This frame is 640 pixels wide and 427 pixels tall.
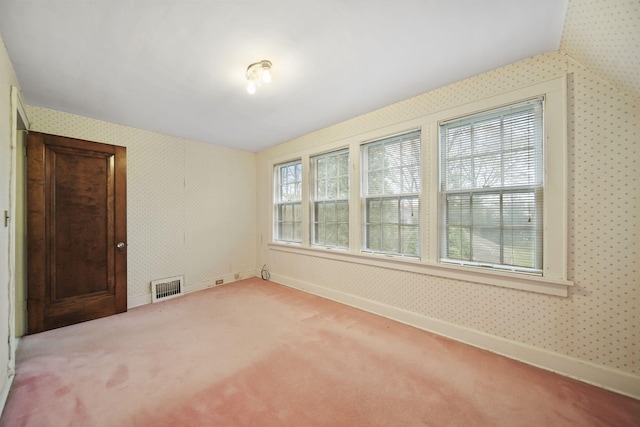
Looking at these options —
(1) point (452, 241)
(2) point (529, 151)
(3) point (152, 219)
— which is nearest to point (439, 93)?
(2) point (529, 151)

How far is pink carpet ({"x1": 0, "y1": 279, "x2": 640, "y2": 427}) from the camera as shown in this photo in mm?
1465

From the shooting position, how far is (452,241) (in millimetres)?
2436

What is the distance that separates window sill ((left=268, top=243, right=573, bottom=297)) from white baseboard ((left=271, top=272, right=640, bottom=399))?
48cm

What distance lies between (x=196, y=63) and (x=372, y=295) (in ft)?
9.96

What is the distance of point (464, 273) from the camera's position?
2.29m

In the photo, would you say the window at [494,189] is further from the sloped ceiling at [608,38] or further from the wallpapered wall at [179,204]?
the wallpapered wall at [179,204]

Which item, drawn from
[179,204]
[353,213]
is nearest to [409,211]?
[353,213]

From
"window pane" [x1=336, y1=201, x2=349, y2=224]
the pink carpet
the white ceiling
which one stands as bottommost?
the pink carpet

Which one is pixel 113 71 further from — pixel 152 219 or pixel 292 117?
pixel 152 219

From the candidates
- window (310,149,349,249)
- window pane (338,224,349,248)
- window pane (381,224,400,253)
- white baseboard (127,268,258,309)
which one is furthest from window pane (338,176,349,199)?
white baseboard (127,268,258,309)

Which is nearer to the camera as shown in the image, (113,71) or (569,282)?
(569,282)

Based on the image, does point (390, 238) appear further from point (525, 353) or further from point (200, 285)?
point (200, 285)

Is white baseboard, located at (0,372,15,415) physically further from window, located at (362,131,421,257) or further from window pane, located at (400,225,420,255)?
window pane, located at (400,225,420,255)

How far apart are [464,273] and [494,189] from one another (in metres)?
0.84
